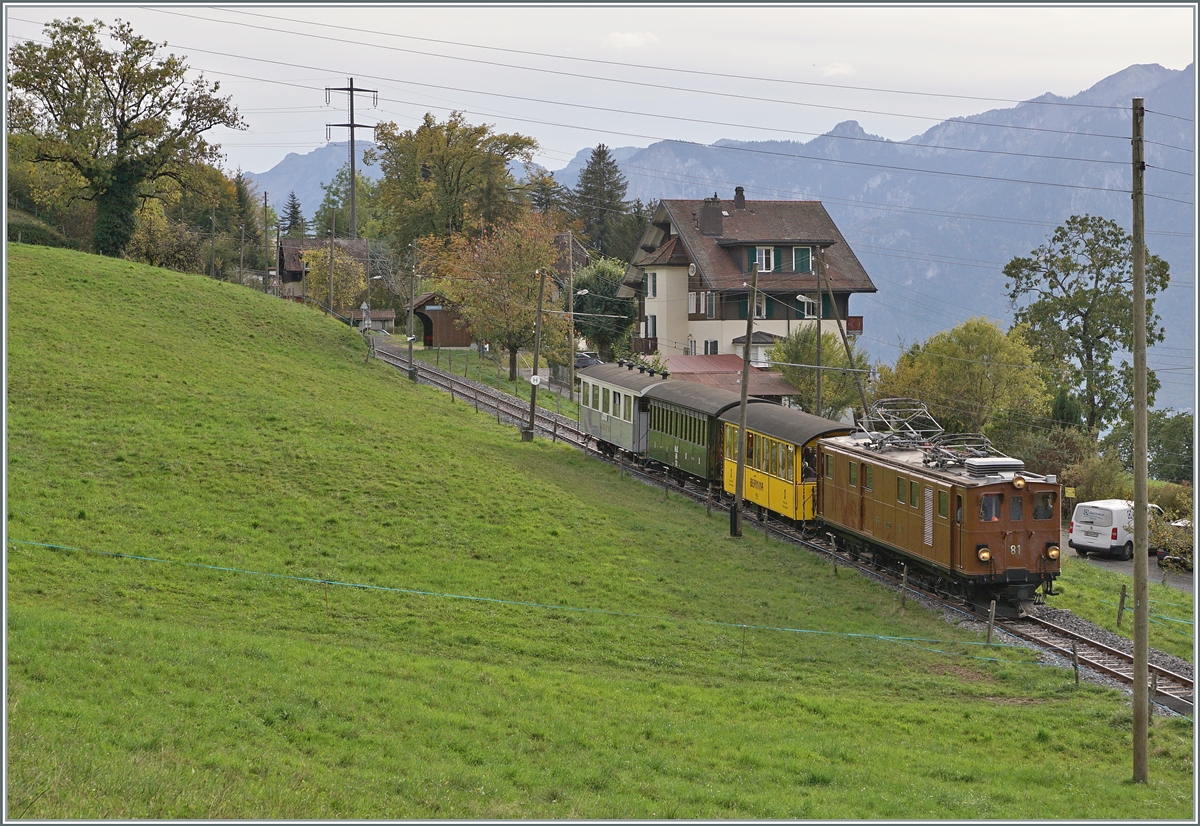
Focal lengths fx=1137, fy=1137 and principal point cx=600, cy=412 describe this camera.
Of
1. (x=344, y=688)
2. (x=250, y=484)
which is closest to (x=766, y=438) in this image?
(x=250, y=484)

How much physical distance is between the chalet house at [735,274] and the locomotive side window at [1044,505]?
4130 cm

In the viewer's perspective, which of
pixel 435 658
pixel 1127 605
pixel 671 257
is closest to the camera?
pixel 435 658

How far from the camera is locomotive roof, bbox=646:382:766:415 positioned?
3732 cm

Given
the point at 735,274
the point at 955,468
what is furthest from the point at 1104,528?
the point at 735,274

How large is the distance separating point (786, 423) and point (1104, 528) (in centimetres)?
1272

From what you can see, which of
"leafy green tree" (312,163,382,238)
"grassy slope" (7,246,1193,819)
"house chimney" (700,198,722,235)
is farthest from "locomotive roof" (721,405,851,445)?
"leafy green tree" (312,163,382,238)

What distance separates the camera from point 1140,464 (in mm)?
14906

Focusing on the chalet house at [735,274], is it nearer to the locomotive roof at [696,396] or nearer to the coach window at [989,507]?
the locomotive roof at [696,396]

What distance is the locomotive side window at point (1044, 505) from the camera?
24.3 m

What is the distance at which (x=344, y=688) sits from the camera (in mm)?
16281

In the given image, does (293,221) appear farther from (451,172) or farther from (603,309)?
(603,309)

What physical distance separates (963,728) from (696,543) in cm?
1340

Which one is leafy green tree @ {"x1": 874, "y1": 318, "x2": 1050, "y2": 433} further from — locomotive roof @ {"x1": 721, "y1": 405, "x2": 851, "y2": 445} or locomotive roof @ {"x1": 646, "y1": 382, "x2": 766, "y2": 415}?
locomotive roof @ {"x1": 721, "y1": 405, "x2": 851, "y2": 445}

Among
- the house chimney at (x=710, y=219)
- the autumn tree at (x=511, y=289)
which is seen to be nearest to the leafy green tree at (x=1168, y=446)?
the house chimney at (x=710, y=219)
